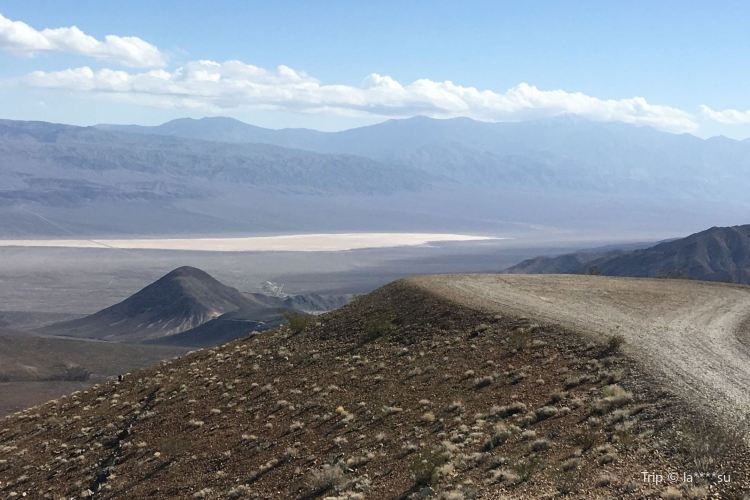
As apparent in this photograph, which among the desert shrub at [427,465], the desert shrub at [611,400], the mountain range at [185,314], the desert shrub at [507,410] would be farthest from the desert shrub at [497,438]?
the mountain range at [185,314]

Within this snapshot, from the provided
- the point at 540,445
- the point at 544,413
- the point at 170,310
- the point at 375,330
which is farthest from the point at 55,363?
the point at 540,445

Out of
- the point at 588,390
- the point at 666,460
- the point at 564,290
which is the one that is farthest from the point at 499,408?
the point at 564,290

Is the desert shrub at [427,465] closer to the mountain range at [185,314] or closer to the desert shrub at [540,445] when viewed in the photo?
the desert shrub at [540,445]

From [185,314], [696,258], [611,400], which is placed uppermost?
[611,400]

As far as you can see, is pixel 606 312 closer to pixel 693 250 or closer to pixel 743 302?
pixel 743 302

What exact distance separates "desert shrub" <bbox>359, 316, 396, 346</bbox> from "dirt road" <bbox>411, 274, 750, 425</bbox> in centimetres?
314

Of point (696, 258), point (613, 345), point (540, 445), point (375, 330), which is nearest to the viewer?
point (540, 445)

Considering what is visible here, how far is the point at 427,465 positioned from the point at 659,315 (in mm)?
16376

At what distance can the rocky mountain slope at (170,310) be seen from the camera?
132 meters

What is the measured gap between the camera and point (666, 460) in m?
→ 15.1

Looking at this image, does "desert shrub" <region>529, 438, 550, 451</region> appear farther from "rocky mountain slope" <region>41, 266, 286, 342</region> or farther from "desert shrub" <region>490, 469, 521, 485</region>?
"rocky mountain slope" <region>41, 266, 286, 342</region>

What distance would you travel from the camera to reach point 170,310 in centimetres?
14438

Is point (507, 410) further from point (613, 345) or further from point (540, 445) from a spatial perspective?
point (613, 345)

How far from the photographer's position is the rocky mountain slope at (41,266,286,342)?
132 m
